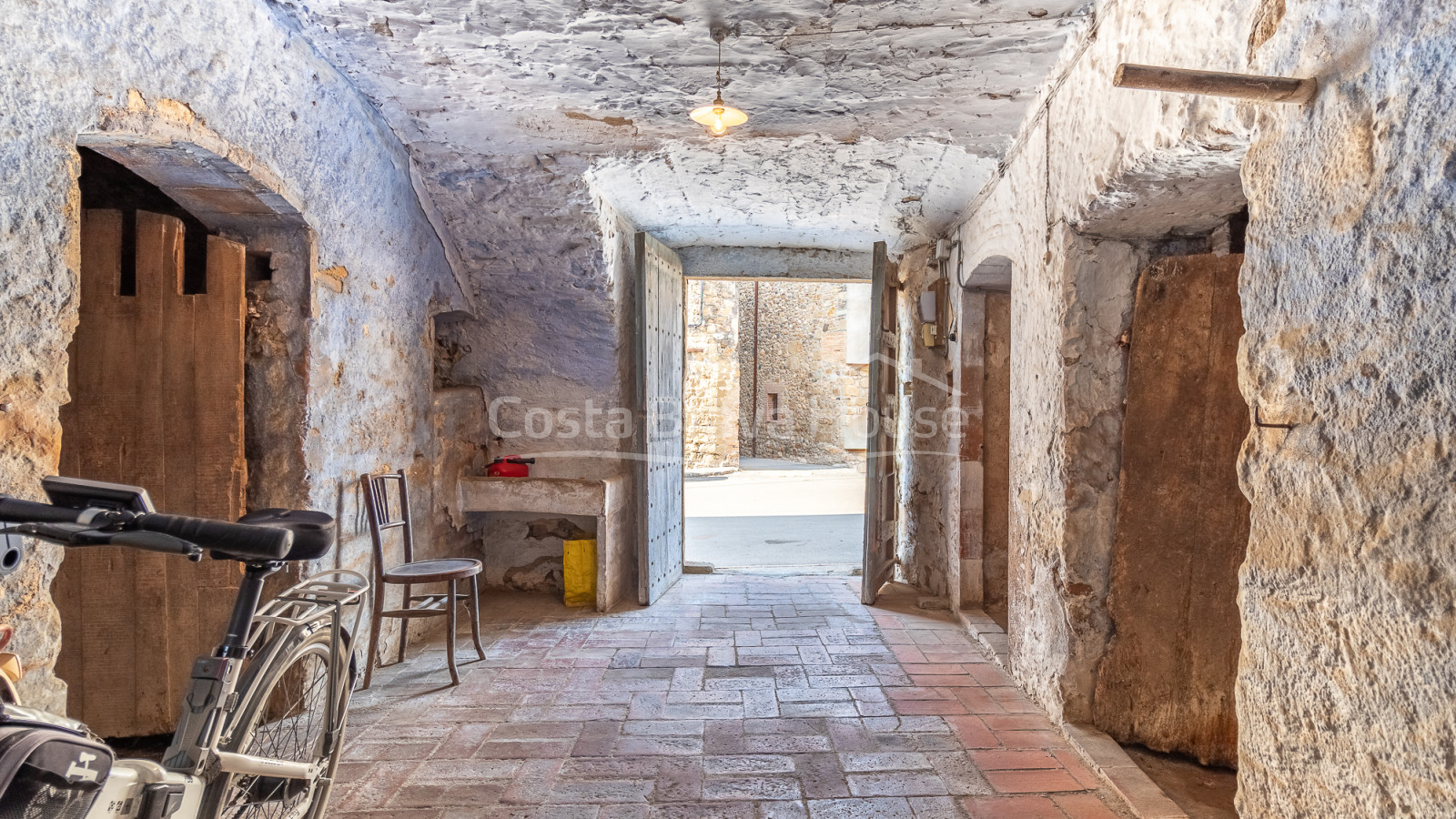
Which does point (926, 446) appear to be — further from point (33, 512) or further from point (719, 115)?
point (33, 512)

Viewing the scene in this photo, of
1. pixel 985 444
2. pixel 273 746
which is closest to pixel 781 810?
pixel 273 746

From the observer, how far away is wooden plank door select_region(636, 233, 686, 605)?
4867 mm

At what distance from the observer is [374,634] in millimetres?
3473

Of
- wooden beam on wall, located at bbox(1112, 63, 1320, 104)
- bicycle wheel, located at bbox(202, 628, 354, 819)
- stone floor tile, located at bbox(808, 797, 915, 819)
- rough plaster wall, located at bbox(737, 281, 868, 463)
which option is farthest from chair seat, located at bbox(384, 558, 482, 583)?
rough plaster wall, located at bbox(737, 281, 868, 463)

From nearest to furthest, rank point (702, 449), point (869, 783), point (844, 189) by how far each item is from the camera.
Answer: point (869, 783), point (844, 189), point (702, 449)

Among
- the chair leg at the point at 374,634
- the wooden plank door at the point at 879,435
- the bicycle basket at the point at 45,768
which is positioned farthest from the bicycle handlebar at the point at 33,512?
the wooden plank door at the point at 879,435

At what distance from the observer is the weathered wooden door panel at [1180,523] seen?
8.81 feet

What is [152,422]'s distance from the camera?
2797 millimetres

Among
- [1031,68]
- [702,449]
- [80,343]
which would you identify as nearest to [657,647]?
[80,343]

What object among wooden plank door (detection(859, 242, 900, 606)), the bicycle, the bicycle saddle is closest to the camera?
the bicycle

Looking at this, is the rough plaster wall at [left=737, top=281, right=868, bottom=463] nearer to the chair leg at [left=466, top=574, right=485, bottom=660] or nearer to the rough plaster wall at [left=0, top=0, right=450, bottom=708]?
the chair leg at [left=466, top=574, right=485, bottom=660]

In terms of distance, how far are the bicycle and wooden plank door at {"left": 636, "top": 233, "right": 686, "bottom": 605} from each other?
9.13ft

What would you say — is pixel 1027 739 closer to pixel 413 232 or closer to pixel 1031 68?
pixel 1031 68

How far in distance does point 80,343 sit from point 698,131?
2.51 metres
